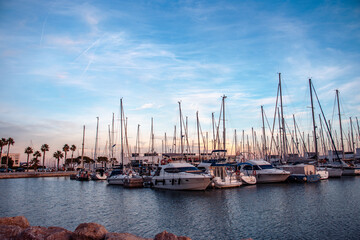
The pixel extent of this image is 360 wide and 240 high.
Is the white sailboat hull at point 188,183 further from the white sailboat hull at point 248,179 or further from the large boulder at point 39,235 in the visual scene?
the large boulder at point 39,235

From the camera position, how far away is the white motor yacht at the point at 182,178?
120 ft

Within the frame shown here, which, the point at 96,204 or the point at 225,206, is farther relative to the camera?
the point at 96,204

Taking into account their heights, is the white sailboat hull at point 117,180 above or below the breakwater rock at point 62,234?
below

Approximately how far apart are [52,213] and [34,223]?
13.1ft

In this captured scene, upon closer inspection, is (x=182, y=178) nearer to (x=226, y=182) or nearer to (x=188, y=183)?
(x=188, y=183)

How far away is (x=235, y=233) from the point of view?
1669 centimetres

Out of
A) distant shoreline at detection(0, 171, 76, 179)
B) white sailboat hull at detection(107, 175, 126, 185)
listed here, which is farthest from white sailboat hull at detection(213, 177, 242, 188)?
distant shoreline at detection(0, 171, 76, 179)

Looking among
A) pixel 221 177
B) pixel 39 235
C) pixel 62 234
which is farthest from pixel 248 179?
pixel 39 235

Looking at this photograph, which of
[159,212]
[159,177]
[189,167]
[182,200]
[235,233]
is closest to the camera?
[235,233]

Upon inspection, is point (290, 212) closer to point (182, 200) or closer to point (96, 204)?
point (182, 200)

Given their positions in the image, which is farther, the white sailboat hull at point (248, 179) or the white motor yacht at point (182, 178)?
the white sailboat hull at point (248, 179)

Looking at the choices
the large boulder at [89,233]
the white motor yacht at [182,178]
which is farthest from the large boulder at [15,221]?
the white motor yacht at [182,178]

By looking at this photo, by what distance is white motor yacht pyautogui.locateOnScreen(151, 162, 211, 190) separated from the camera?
3653 cm

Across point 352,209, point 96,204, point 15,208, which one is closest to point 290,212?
Answer: point 352,209
